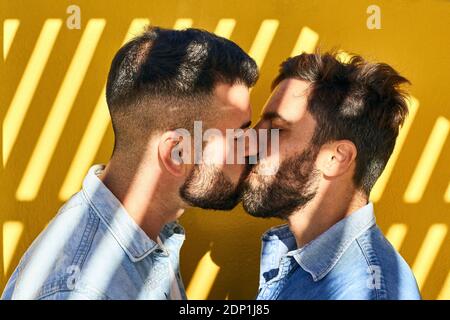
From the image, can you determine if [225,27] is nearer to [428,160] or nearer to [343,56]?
[343,56]

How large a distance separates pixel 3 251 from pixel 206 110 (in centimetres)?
95

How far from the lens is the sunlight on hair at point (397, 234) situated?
243cm

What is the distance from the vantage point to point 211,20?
2395 millimetres

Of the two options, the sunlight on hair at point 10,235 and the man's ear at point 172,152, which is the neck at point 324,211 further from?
the sunlight on hair at point 10,235

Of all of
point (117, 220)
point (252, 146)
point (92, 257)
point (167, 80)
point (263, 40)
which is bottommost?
point (92, 257)

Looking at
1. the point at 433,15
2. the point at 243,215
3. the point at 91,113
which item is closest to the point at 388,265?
the point at 243,215

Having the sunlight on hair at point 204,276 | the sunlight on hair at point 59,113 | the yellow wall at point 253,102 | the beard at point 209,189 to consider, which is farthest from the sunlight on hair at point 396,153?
the sunlight on hair at point 59,113

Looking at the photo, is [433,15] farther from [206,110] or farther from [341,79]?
[206,110]

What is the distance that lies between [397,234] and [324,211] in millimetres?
354

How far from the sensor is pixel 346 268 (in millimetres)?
2123

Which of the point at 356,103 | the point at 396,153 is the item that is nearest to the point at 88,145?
the point at 356,103

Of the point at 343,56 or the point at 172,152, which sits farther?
the point at 343,56

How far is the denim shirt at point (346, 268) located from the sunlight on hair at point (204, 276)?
21cm

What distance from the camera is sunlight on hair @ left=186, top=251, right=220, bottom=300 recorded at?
244 centimetres
